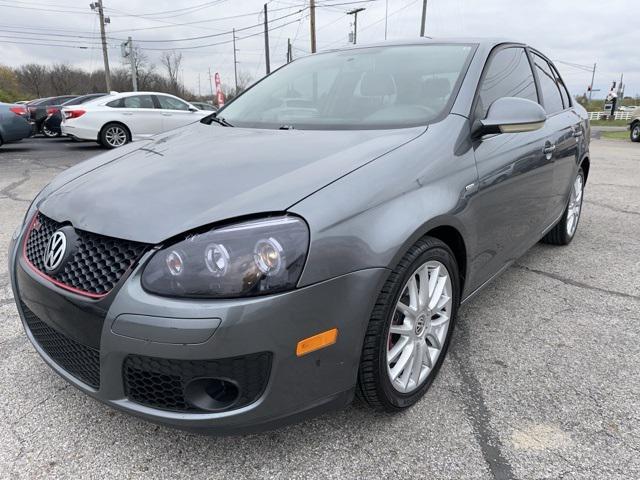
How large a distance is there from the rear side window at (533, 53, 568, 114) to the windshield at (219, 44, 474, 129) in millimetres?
1060

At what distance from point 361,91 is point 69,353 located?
73.2 inches

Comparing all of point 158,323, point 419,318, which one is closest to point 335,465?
point 419,318

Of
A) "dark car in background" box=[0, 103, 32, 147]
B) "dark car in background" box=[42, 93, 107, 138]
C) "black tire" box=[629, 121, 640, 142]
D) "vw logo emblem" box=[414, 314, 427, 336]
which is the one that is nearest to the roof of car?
"vw logo emblem" box=[414, 314, 427, 336]

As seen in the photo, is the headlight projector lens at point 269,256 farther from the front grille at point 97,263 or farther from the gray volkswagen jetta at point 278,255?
the front grille at point 97,263

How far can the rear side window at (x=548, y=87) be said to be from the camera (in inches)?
136

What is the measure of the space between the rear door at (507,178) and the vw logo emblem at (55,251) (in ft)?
5.47

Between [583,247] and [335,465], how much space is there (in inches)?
135

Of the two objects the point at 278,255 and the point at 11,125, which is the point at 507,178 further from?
the point at 11,125

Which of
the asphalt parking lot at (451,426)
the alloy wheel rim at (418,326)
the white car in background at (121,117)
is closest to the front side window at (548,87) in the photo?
the asphalt parking lot at (451,426)

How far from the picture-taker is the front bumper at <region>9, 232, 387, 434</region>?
1426mm

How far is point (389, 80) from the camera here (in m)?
2.62

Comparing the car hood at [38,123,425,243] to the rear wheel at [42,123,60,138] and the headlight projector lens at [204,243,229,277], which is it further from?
the rear wheel at [42,123,60,138]

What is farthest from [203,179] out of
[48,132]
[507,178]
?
[48,132]

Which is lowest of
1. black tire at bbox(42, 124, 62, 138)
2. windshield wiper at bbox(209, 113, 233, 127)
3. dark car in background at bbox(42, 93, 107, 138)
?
black tire at bbox(42, 124, 62, 138)
